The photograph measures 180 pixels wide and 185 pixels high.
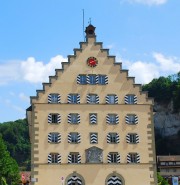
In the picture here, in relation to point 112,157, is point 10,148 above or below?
above

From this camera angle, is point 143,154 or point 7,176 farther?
point 7,176

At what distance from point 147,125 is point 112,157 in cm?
626

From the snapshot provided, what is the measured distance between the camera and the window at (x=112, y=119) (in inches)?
2226

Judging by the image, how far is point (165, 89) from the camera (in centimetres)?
15062

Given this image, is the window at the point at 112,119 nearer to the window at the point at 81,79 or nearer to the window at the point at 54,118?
the window at the point at 81,79

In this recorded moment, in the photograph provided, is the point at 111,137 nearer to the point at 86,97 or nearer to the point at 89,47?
the point at 86,97

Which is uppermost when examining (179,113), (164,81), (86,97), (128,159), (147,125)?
(164,81)

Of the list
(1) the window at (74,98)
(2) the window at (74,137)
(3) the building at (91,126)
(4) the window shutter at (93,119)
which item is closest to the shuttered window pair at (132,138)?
(3) the building at (91,126)

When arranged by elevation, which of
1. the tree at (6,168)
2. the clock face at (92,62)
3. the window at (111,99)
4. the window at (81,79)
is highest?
the clock face at (92,62)

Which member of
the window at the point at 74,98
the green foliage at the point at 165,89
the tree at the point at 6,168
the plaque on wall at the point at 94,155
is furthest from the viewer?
the green foliage at the point at 165,89

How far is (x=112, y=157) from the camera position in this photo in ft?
182

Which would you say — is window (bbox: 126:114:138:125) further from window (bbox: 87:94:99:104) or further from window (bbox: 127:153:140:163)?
window (bbox: 87:94:99:104)

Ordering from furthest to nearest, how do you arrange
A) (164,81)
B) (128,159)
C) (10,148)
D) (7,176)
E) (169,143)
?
(10,148), (164,81), (169,143), (7,176), (128,159)

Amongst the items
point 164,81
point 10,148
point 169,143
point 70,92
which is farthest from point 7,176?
point 10,148
